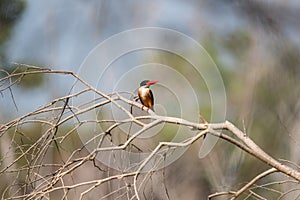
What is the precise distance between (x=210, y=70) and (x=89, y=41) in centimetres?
→ 88

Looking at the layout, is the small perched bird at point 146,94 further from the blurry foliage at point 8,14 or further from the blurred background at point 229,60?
the blurry foliage at point 8,14

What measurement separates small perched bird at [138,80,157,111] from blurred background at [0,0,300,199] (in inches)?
13.6

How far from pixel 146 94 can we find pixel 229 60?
2.56 metres

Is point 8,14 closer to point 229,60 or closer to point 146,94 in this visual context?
point 229,60

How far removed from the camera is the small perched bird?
260cm

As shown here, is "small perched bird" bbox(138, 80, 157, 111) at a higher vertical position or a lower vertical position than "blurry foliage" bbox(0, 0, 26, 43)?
lower

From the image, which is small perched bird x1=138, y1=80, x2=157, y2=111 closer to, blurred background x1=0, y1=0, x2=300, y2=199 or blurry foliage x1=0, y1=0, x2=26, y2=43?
blurred background x1=0, y1=0, x2=300, y2=199

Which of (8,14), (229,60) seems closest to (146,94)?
(229,60)

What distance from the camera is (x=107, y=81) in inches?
94.6

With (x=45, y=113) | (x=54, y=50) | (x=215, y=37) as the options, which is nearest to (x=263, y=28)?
(x=45, y=113)

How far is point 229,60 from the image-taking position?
5129mm

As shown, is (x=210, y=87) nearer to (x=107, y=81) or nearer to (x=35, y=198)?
(x=107, y=81)

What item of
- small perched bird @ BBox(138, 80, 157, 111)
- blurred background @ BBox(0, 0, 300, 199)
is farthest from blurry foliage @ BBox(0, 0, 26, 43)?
small perched bird @ BBox(138, 80, 157, 111)

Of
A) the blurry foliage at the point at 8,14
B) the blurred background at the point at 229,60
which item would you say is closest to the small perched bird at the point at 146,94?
the blurred background at the point at 229,60
